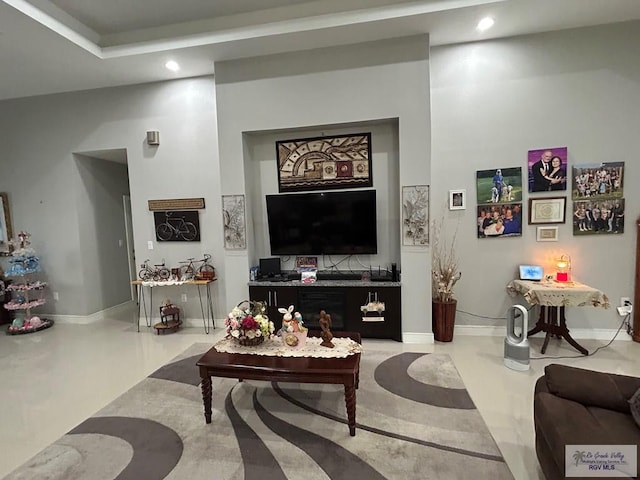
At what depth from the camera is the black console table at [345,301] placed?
377 cm

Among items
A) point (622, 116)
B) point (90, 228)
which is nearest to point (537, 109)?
point (622, 116)

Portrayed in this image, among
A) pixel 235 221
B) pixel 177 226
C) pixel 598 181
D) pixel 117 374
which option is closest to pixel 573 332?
pixel 598 181

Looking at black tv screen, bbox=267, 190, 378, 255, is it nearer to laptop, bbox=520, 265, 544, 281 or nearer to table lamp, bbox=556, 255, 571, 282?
laptop, bbox=520, 265, 544, 281

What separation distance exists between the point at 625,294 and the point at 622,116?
1.97 metres

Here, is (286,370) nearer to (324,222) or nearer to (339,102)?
(324,222)

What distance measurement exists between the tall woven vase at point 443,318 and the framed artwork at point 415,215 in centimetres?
74

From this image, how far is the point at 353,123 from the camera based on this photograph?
3.82 m

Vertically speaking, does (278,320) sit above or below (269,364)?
below

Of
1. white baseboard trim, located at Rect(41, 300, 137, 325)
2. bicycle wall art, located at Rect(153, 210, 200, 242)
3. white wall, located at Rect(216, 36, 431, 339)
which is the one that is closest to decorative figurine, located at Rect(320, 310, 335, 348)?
white wall, located at Rect(216, 36, 431, 339)

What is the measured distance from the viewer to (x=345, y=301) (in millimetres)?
3832

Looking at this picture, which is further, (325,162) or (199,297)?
(199,297)

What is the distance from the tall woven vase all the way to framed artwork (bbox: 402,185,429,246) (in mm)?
743

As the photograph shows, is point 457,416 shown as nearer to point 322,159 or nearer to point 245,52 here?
point 322,159

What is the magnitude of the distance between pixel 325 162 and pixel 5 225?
504cm
